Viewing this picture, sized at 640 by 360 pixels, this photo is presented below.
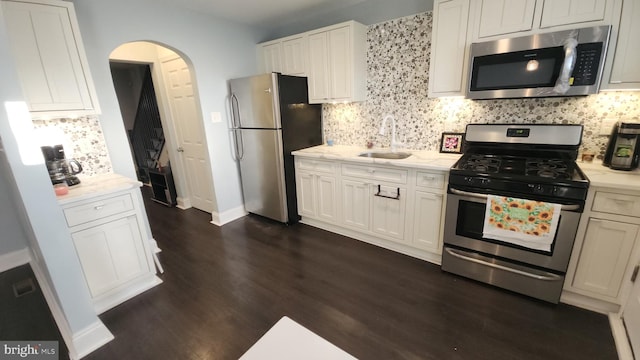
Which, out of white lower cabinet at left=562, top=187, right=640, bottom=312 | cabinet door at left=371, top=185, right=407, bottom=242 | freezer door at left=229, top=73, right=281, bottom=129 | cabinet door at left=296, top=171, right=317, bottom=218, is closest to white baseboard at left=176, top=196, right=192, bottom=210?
freezer door at left=229, top=73, right=281, bottom=129

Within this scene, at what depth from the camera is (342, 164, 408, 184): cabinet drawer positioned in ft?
8.29

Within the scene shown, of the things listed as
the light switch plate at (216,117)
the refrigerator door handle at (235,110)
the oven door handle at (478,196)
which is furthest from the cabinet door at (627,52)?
the light switch plate at (216,117)

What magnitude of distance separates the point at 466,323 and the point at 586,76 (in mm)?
1912

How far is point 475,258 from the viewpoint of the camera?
86.3 inches

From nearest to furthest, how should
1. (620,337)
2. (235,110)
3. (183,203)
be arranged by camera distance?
(620,337) < (235,110) < (183,203)

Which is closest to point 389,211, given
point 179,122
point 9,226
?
point 179,122

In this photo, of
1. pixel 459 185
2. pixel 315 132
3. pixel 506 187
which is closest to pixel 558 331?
pixel 506 187

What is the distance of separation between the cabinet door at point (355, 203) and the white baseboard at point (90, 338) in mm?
2228

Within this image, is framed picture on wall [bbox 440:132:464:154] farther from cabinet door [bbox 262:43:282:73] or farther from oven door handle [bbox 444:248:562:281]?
cabinet door [bbox 262:43:282:73]

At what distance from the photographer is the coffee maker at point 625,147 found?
185cm

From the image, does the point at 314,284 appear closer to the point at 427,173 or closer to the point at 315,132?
the point at 427,173

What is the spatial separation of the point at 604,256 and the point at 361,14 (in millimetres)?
3082

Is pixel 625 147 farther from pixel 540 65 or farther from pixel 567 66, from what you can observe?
pixel 540 65

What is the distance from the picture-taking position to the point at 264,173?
3.40 metres
